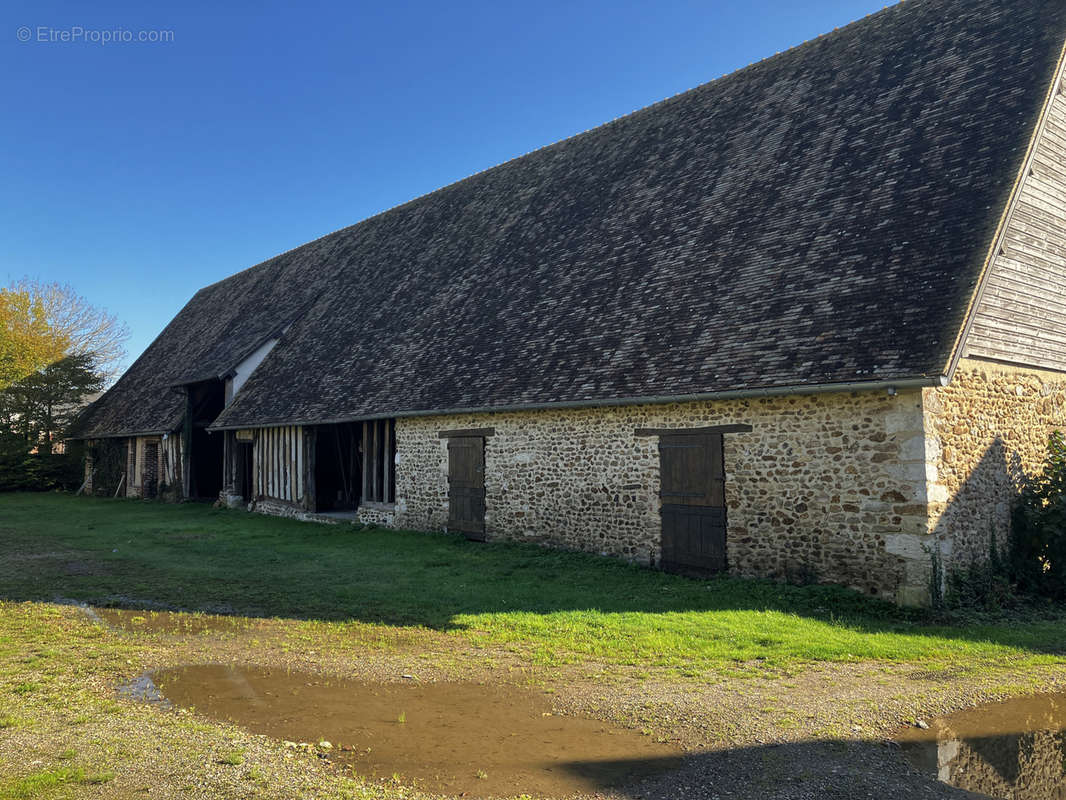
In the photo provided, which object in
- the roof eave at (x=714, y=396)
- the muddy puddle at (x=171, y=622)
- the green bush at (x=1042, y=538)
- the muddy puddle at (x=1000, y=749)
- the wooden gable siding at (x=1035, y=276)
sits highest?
the wooden gable siding at (x=1035, y=276)

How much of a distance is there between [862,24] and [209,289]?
89.7ft

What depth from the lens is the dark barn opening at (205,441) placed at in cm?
2273

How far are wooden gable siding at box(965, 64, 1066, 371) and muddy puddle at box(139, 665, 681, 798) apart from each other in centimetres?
692

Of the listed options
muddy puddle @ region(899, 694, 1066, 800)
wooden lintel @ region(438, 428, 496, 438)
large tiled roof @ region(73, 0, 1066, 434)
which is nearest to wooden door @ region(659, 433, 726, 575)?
large tiled roof @ region(73, 0, 1066, 434)

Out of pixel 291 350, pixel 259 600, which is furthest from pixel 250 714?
pixel 291 350

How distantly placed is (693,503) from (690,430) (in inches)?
39.1

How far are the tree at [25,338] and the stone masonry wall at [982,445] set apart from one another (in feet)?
107

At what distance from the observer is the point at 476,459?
43.9 ft

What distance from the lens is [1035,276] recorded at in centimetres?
989

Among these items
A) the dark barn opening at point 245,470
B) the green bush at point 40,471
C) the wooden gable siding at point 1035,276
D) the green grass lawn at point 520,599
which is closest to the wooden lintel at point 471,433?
the green grass lawn at point 520,599

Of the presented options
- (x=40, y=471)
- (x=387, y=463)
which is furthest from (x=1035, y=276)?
(x=40, y=471)

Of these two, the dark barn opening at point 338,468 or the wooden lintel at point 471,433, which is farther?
the dark barn opening at point 338,468

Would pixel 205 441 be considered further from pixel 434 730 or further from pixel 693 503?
pixel 434 730

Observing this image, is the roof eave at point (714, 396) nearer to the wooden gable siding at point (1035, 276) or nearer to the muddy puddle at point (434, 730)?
the wooden gable siding at point (1035, 276)
